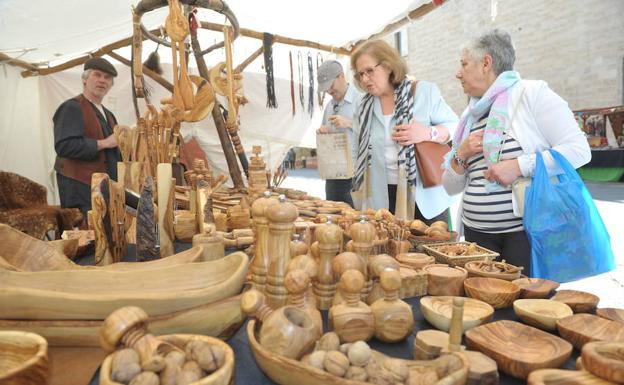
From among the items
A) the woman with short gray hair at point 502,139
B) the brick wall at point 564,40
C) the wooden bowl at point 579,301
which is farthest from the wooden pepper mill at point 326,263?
the brick wall at point 564,40

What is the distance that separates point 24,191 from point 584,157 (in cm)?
386

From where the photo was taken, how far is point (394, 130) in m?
2.00

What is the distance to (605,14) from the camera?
7.78 meters

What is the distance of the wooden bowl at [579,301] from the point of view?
833 mm

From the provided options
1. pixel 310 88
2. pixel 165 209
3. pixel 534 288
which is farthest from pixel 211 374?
pixel 310 88

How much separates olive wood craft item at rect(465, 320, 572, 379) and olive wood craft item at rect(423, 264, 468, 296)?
172 millimetres

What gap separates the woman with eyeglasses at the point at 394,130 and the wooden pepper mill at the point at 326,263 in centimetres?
123

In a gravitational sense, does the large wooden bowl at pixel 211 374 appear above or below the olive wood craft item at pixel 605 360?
above

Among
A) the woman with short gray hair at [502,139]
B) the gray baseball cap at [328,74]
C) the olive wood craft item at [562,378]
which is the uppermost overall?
the gray baseball cap at [328,74]

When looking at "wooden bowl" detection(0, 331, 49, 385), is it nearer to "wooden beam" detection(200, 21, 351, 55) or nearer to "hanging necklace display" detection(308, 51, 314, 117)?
"wooden beam" detection(200, 21, 351, 55)

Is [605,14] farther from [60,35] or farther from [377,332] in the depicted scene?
[377,332]

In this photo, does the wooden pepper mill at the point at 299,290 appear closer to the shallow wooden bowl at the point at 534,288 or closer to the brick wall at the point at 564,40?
the shallow wooden bowl at the point at 534,288

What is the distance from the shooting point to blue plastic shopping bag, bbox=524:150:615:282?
4.66ft

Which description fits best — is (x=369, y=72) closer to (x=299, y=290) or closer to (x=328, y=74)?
(x=328, y=74)
